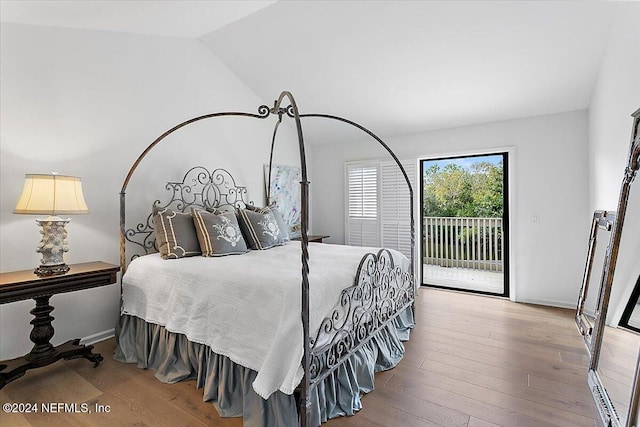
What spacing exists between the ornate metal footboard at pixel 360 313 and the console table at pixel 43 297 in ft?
5.64

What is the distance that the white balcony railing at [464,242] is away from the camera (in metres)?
5.54

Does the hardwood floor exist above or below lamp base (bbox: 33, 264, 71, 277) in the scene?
below

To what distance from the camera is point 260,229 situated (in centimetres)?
328

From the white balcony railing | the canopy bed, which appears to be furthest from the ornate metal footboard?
the white balcony railing

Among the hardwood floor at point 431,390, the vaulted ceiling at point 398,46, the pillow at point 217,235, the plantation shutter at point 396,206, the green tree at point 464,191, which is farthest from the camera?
the green tree at point 464,191

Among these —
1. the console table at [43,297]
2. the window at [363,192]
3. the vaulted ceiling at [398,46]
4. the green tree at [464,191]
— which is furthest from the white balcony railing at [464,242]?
the console table at [43,297]

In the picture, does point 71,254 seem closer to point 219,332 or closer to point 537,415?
point 219,332

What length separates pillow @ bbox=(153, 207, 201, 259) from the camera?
264 cm

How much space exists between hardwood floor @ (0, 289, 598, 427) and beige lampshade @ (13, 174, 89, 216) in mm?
1180

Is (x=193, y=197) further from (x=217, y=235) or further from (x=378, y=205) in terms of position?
(x=378, y=205)

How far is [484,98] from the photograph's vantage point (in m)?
3.61

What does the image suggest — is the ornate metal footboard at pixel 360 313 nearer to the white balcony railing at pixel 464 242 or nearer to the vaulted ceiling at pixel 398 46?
the vaulted ceiling at pixel 398 46

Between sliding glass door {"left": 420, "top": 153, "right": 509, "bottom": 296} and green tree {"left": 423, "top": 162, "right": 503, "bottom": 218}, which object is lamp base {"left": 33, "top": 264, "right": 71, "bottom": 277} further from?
green tree {"left": 423, "top": 162, "right": 503, "bottom": 218}

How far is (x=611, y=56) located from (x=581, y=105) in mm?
1109
